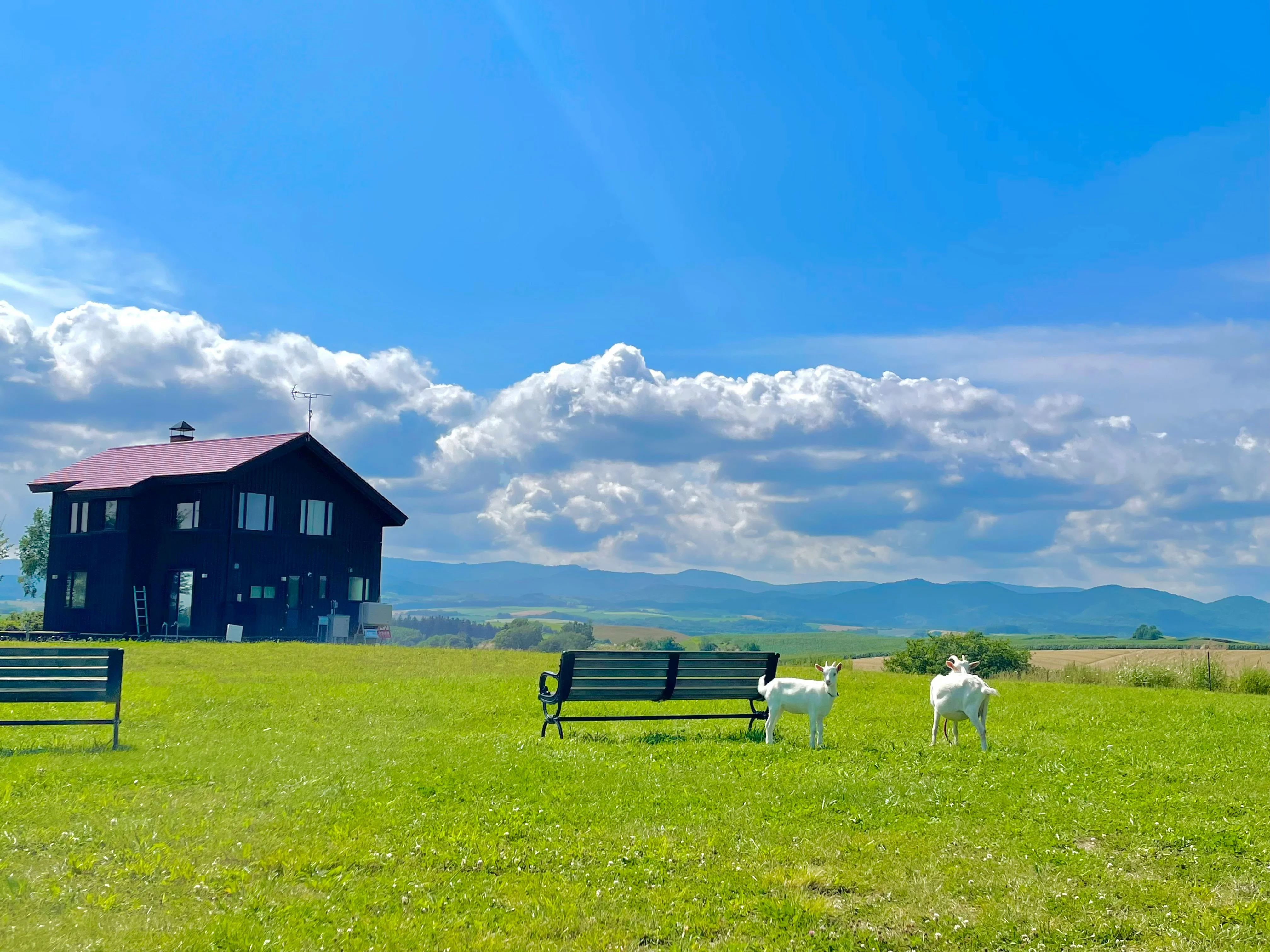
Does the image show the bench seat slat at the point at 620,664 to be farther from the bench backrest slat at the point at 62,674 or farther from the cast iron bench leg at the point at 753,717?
the bench backrest slat at the point at 62,674

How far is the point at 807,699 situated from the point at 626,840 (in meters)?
4.84

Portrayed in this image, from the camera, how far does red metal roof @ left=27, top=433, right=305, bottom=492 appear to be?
139 feet

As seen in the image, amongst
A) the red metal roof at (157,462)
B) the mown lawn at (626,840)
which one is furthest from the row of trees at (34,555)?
the mown lawn at (626,840)

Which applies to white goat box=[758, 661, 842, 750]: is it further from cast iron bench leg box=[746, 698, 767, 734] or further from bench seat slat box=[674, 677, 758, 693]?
bench seat slat box=[674, 677, 758, 693]

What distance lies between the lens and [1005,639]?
1556 inches

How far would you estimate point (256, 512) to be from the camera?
42344 millimetres

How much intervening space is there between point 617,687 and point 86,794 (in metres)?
6.05

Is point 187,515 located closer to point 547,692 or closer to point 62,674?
point 62,674

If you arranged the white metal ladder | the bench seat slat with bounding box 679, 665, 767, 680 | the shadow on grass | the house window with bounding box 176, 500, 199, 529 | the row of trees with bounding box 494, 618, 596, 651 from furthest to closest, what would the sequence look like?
the row of trees with bounding box 494, 618, 596, 651 → the white metal ladder → the house window with bounding box 176, 500, 199, 529 → the bench seat slat with bounding box 679, 665, 767, 680 → the shadow on grass

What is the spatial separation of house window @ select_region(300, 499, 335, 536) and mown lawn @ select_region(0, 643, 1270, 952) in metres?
31.3

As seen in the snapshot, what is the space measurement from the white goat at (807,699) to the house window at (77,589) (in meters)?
40.3

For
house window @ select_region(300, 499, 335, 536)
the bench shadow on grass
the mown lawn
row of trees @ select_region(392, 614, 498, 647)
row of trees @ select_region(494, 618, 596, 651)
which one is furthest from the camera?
row of trees @ select_region(494, 618, 596, 651)

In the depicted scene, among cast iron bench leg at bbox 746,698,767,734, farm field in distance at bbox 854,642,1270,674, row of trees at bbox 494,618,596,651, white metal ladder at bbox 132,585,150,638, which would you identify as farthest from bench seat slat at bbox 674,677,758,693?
white metal ladder at bbox 132,585,150,638

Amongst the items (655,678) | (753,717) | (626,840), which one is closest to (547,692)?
(655,678)
